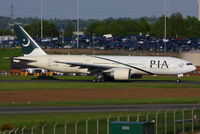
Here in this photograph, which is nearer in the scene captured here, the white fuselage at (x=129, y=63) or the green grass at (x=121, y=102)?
the green grass at (x=121, y=102)

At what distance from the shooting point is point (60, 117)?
127 feet

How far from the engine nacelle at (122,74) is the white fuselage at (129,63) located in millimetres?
1865

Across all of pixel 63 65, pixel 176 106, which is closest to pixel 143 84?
pixel 63 65

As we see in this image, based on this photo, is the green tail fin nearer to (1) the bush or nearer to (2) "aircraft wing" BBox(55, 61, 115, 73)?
(2) "aircraft wing" BBox(55, 61, 115, 73)

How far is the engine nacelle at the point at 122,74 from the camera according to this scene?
252 feet

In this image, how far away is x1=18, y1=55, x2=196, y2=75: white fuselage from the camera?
255 ft

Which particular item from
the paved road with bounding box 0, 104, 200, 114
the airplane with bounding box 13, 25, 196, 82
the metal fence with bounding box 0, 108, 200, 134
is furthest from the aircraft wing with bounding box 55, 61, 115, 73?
the metal fence with bounding box 0, 108, 200, 134

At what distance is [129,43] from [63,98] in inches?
4838

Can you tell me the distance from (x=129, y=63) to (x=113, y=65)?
8.35 ft

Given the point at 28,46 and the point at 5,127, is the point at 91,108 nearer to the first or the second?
the point at 5,127

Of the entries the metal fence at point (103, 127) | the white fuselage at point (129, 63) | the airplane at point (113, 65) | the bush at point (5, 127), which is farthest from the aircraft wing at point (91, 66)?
the bush at point (5, 127)

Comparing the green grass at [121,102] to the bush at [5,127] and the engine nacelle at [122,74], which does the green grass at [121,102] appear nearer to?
the bush at [5,127]

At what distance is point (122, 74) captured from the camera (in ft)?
252

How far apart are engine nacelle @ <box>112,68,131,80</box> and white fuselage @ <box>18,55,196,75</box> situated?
186cm
